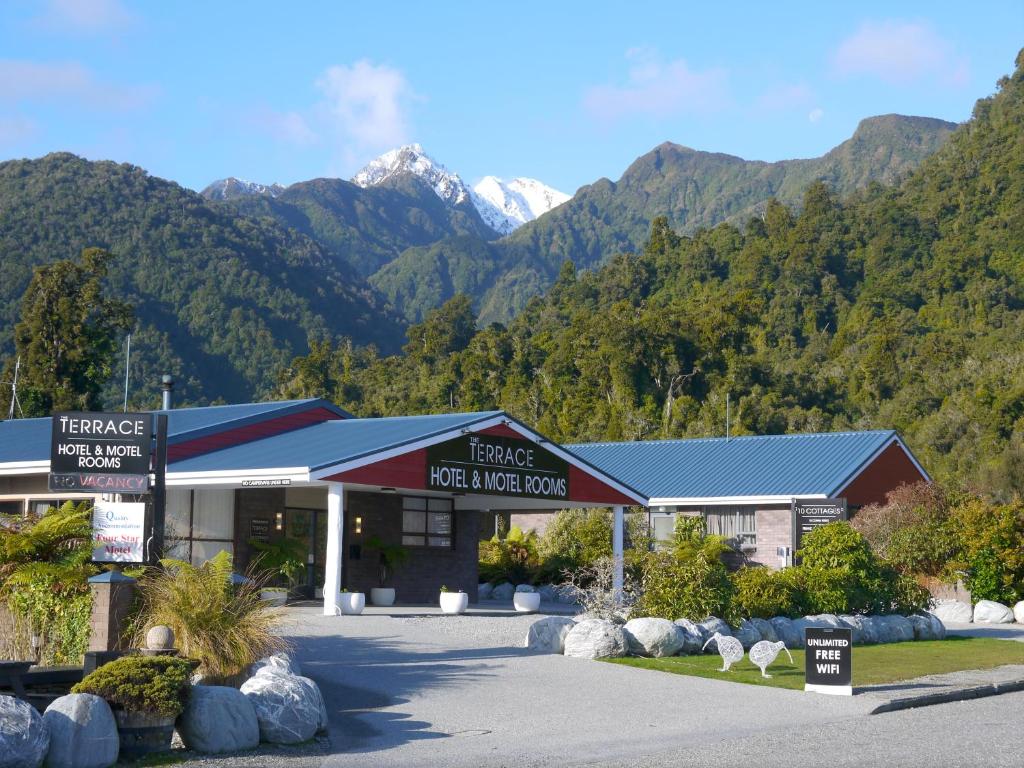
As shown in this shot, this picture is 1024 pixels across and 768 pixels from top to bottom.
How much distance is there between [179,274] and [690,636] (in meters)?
88.3

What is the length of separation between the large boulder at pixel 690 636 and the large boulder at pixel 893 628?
199 inches

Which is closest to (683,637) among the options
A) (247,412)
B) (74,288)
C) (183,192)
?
(247,412)

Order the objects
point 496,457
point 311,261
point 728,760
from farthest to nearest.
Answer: point 311,261, point 496,457, point 728,760

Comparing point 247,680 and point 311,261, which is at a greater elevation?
point 311,261

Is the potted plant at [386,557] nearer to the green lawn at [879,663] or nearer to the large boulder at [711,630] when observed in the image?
the large boulder at [711,630]

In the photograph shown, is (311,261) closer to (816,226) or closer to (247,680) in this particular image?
(816,226)

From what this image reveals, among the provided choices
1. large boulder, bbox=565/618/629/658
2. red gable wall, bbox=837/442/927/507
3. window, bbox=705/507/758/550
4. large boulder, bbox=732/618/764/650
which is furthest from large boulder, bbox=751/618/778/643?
window, bbox=705/507/758/550

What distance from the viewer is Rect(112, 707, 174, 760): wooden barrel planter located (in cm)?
1088

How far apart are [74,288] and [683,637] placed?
4804 cm

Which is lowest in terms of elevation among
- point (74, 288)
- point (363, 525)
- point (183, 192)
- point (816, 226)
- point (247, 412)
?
point (363, 525)

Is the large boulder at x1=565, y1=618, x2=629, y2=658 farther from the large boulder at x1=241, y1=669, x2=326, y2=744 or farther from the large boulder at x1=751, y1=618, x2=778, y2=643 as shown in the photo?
the large boulder at x1=241, y1=669, x2=326, y2=744

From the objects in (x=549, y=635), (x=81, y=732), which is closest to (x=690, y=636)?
(x=549, y=635)

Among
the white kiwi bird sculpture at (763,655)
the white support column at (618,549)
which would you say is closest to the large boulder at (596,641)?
the white kiwi bird sculpture at (763,655)

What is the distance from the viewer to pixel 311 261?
130 meters
